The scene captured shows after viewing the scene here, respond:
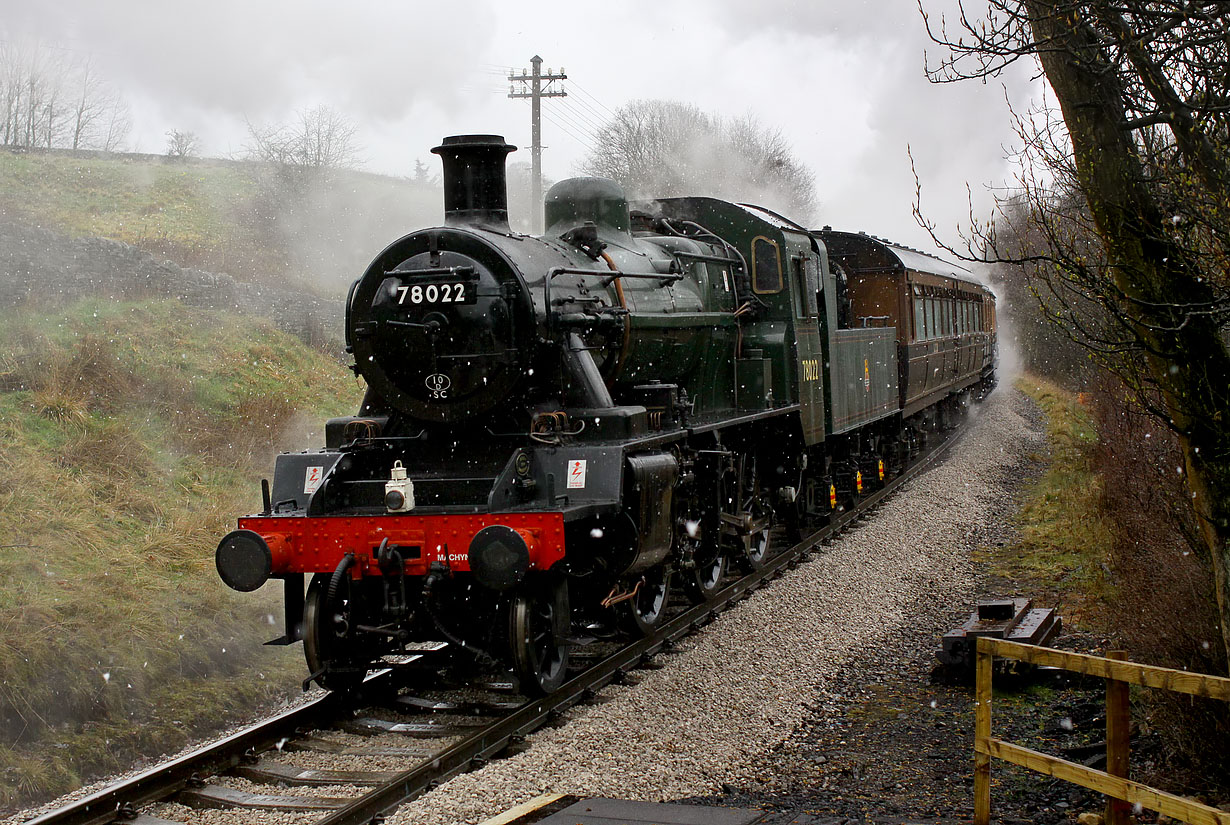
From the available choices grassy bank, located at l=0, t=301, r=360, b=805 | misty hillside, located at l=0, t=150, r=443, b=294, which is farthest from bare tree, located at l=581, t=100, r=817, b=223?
grassy bank, located at l=0, t=301, r=360, b=805

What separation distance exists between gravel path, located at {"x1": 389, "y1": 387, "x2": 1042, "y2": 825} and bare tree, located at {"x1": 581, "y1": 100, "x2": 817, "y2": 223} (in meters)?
25.3

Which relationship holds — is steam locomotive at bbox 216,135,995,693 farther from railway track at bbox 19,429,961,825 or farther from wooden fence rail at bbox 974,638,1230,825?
wooden fence rail at bbox 974,638,1230,825

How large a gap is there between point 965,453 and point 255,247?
1434 centimetres

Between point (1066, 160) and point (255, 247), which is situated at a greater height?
point (255, 247)

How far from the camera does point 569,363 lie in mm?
6695

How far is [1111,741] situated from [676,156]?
35189mm

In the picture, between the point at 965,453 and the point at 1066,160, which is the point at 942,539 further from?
the point at 965,453

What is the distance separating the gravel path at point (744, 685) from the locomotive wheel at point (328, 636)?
128cm

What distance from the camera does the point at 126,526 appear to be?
9383mm

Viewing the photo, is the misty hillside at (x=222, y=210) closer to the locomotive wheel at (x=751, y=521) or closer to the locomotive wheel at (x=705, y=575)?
the locomotive wheel at (x=751, y=521)

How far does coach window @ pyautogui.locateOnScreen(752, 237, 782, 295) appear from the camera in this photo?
32.4ft

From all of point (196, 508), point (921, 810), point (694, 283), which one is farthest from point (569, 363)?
point (196, 508)

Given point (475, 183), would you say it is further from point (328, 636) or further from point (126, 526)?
point (126, 526)

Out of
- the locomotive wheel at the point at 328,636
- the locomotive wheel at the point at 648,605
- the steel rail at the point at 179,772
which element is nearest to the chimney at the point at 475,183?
the locomotive wheel at the point at 328,636
